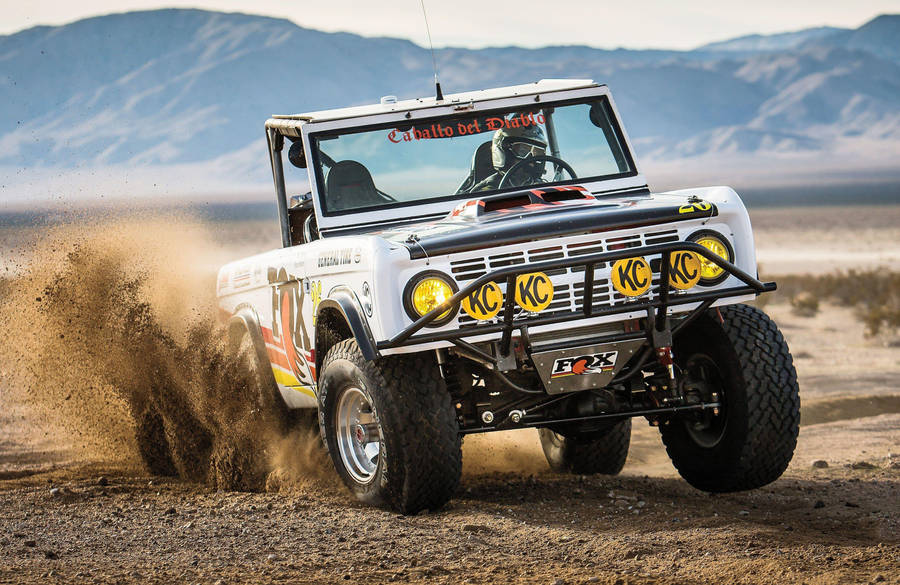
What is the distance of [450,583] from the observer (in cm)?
527

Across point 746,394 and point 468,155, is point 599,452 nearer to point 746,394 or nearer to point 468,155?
point 746,394

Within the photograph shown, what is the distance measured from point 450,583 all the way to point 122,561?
1.58 metres

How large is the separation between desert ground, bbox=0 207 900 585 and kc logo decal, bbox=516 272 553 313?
111 centimetres

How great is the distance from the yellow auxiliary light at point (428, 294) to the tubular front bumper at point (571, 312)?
0.07m

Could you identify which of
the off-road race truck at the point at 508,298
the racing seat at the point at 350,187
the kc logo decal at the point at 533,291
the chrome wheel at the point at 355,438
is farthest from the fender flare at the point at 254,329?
the kc logo decal at the point at 533,291

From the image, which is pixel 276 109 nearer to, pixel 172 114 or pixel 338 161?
Result: pixel 172 114

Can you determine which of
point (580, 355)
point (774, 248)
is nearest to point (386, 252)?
point (580, 355)

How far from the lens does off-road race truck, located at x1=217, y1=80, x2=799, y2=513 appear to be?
6145 mm

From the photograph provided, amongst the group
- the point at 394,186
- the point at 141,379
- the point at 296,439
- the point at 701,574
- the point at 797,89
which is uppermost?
the point at 797,89

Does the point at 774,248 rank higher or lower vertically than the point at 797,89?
lower

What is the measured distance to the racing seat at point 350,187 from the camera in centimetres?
772

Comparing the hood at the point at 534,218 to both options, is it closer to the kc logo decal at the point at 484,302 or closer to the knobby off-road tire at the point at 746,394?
the kc logo decal at the point at 484,302

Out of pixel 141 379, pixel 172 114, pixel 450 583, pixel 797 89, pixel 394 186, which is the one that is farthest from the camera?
pixel 797 89

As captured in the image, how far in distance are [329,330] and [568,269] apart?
1526 mm
